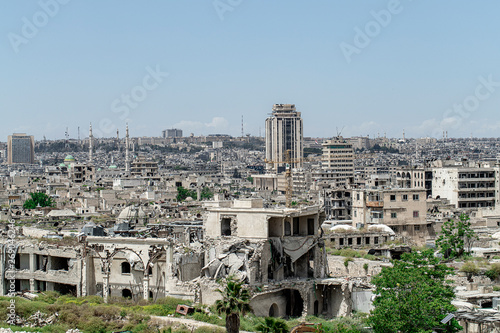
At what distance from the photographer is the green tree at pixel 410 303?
2922cm

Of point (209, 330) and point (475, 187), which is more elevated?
point (475, 187)

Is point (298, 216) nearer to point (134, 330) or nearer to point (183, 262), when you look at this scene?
point (183, 262)

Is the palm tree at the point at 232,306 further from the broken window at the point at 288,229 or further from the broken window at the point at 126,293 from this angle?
the broken window at the point at 126,293

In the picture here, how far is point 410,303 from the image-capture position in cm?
2958

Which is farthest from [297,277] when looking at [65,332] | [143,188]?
[143,188]

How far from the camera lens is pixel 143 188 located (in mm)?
119688

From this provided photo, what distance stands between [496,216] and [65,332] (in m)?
45.9

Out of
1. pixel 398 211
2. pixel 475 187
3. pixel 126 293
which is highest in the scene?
pixel 475 187

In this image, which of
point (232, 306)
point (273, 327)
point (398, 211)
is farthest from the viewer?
point (398, 211)

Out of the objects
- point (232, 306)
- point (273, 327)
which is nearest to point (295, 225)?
point (232, 306)

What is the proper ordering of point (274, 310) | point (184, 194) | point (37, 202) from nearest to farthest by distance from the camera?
point (274, 310), point (37, 202), point (184, 194)

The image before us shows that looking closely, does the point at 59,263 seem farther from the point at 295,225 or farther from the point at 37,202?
the point at 37,202

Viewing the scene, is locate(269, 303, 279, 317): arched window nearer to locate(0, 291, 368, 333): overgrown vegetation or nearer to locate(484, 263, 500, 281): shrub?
locate(0, 291, 368, 333): overgrown vegetation

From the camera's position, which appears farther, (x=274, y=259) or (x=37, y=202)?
(x=37, y=202)
